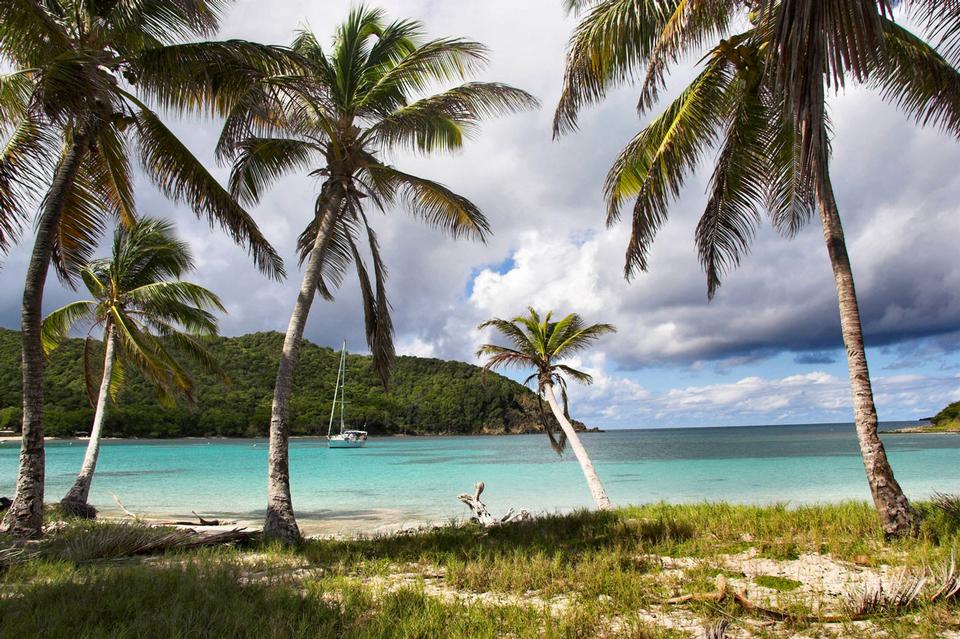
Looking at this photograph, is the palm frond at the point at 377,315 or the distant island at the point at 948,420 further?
the distant island at the point at 948,420

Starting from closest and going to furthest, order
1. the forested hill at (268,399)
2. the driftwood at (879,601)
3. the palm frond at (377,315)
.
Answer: the driftwood at (879,601) → the palm frond at (377,315) → the forested hill at (268,399)

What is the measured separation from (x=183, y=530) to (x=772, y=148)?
10.7m

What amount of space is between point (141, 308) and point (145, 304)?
0.26 meters

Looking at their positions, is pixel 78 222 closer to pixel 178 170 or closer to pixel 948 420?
pixel 178 170

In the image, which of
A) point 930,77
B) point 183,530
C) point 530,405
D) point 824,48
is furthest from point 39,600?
point 530,405

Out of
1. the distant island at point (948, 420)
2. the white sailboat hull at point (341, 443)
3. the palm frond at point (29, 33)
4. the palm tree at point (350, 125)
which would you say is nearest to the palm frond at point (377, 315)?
the palm tree at point (350, 125)

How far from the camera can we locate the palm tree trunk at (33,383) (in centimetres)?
788

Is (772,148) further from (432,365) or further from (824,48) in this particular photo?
(432,365)

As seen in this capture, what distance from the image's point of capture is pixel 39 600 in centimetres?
430

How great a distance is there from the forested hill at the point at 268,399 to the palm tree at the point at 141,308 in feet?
5.81

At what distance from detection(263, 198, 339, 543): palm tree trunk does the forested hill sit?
9.14 metres

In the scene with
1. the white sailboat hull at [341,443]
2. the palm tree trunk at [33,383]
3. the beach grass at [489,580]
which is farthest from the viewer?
the white sailboat hull at [341,443]

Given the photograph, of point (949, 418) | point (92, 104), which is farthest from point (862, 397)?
point (949, 418)

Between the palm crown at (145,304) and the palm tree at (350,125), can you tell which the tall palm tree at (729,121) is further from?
the palm crown at (145,304)
